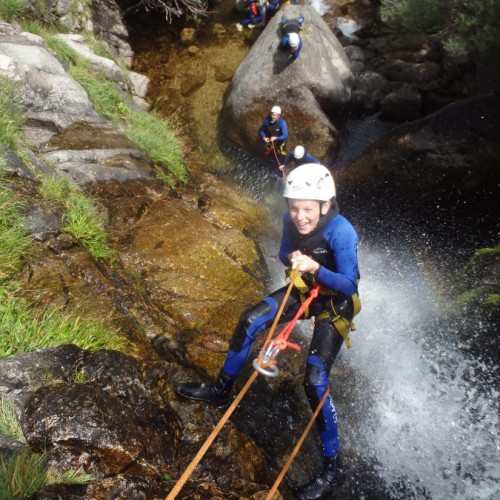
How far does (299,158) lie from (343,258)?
476 cm

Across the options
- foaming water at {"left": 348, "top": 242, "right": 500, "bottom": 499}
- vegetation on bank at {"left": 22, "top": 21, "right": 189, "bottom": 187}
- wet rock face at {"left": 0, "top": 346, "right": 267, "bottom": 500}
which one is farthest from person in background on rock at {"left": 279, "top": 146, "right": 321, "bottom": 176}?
wet rock face at {"left": 0, "top": 346, "right": 267, "bottom": 500}

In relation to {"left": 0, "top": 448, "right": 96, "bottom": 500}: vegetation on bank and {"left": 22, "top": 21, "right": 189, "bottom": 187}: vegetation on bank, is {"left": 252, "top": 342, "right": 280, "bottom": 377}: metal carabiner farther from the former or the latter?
{"left": 22, "top": 21, "right": 189, "bottom": 187}: vegetation on bank

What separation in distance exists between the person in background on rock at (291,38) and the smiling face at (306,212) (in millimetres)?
6708

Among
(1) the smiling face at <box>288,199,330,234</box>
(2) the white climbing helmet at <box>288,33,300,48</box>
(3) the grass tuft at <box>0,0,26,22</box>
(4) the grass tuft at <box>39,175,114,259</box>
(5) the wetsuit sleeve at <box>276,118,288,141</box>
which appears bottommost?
(5) the wetsuit sleeve at <box>276,118,288,141</box>

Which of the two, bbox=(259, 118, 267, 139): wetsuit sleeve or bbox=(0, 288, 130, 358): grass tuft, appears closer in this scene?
bbox=(0, 288, 130, 358): grass tuft

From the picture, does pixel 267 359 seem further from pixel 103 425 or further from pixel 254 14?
pixel 254 14

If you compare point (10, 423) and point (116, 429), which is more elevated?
point (10, 423)

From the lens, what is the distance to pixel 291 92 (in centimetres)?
899

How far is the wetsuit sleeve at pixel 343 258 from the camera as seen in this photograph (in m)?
3.41

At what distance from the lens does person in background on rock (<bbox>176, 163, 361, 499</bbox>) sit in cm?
339

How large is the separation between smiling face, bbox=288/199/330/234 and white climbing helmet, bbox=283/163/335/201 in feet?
0.18

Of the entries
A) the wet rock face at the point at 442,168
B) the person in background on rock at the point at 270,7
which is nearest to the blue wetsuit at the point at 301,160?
the wet rock face at the point at 442,168

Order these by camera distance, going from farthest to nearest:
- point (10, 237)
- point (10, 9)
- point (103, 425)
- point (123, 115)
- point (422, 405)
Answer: point (123, 115) → point (10, 9) → point (422, 405) → point (10, 237) → point (103, 425)

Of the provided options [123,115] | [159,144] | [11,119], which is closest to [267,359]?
[11,119]
